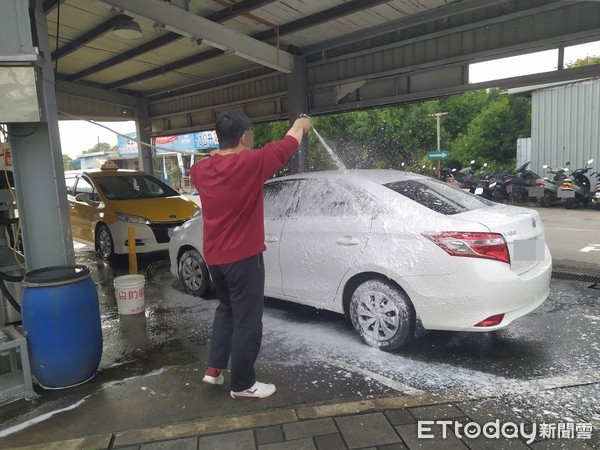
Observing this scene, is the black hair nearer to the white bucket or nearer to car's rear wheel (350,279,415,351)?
car's rear wheel (350,279,415,351)

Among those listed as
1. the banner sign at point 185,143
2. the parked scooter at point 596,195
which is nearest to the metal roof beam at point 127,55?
the parked scooter at point 596,195

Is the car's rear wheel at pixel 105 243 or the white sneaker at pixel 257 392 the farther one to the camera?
the car's rear wheel at pixel 105 243

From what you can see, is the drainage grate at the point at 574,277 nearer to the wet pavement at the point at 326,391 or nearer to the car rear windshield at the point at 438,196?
the wet pavement at the point at 326,391

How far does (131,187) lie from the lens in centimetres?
823

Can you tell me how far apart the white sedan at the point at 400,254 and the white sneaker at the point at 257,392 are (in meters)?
1.04

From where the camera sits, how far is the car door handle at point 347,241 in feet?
12.2

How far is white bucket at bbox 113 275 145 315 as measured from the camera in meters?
4.78

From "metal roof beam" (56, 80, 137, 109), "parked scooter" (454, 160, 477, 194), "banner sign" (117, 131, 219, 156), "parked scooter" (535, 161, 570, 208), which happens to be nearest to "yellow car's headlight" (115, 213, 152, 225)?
"metal roof beam" (56, 80, 137, 109)

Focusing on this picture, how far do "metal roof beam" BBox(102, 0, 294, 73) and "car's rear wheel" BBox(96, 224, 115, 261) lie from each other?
3610mm

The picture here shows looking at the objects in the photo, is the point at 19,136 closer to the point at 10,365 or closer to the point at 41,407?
the point at 10,365

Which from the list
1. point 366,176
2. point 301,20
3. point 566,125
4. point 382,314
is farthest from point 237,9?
point 566,125

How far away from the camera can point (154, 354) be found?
12.6ft

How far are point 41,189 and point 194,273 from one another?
2253 millimetres

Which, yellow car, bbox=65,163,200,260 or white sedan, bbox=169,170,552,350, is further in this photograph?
yellow car, bbox=65,163,200,260
